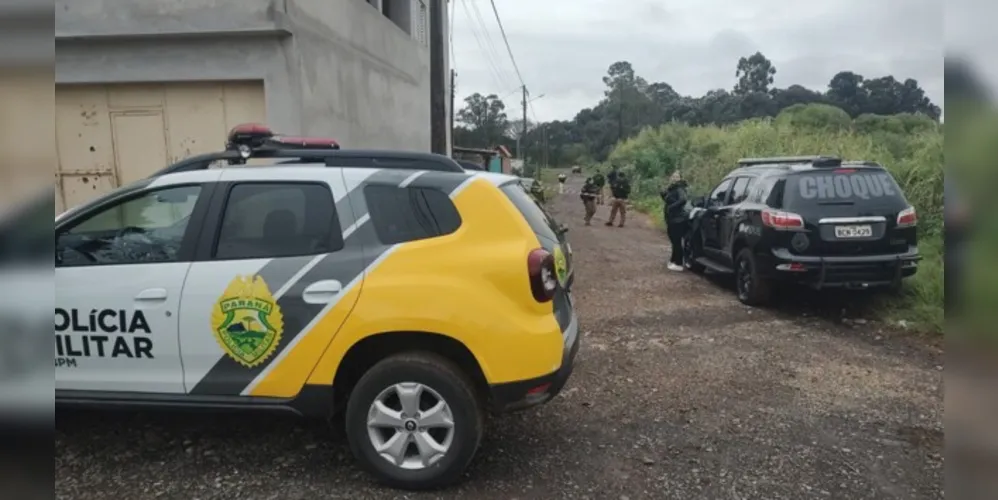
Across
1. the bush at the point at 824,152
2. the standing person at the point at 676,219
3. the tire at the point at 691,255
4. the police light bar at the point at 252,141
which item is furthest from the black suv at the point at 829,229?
the police light bar at the point at 252,141

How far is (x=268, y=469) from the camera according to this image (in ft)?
12.1

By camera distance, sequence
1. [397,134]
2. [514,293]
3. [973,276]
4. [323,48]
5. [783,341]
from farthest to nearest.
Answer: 1. [397,134]
2. [323,48]
3. [783,341]
4. [514,293]
5. [973,276]

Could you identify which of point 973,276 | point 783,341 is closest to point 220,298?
point 973,276

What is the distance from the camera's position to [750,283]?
24.9ft

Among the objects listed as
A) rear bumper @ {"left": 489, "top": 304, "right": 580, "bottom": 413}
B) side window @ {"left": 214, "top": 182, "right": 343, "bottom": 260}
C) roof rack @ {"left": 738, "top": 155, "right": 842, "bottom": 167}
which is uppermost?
roof rack @ {"left": 738, "top": 155, "right": 842, "bottom": 167}

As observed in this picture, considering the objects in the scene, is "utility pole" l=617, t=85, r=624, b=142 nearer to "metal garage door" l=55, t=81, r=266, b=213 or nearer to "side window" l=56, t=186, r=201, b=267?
"metal garage door" l=55, t=81, r=266, b=213

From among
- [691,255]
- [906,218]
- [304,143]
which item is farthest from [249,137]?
[691,255]

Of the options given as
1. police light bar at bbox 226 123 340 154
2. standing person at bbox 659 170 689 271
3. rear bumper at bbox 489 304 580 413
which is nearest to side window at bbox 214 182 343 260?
police light bar at bbox 226 123 340 154

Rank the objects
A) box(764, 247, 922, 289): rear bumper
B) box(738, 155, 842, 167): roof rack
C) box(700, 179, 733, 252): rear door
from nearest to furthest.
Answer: box(764, 247, 922, 289): rear bumper, box(738, 155, 842, 167): roof rack, box(700, 179, 733, 252): rear door

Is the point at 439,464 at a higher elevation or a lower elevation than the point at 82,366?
lower

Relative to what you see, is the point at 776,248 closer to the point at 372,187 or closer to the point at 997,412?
the point at 372,187

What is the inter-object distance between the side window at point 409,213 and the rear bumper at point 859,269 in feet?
15.6

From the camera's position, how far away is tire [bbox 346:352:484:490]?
3.31 meters

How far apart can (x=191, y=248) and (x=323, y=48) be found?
5783 mm
